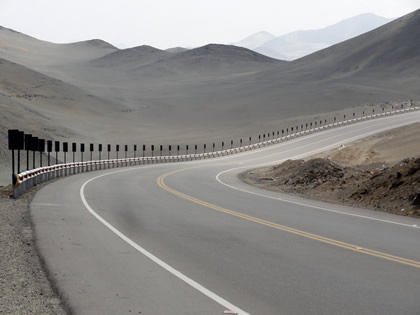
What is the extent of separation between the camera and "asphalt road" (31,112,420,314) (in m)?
8.39

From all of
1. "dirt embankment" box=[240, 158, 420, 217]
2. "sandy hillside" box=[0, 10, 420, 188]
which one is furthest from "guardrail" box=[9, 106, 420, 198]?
"sandy hillside" box=[0, 10, 420, 188]

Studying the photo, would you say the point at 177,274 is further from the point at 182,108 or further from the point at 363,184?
the point at 182,108

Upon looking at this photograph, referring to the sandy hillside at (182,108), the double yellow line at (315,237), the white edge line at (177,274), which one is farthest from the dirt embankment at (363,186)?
the sandy hillside at (182,108)

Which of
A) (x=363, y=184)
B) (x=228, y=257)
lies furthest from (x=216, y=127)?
(x=228, y=257)

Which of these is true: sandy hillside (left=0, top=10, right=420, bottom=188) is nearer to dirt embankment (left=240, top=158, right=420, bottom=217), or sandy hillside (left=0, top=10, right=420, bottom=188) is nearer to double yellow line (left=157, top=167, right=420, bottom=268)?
dirt embankment (left=240, top=158, right=420, bottom=217)

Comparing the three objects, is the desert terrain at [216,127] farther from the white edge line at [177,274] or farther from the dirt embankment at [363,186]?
the white edge line at [177,274]

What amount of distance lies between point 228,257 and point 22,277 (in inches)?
138

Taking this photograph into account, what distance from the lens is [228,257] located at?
11703 mm

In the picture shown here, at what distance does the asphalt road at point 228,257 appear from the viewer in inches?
330

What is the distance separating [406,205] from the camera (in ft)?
70.6

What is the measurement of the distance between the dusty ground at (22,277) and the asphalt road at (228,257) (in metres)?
0.24

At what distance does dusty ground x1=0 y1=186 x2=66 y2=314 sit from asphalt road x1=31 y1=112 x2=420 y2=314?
0.78ft

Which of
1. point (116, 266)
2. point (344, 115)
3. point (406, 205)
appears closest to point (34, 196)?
point (406, 205)

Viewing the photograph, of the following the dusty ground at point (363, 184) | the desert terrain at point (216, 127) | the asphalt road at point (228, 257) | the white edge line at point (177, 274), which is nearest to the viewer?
the white edge line at point (177, 274)
